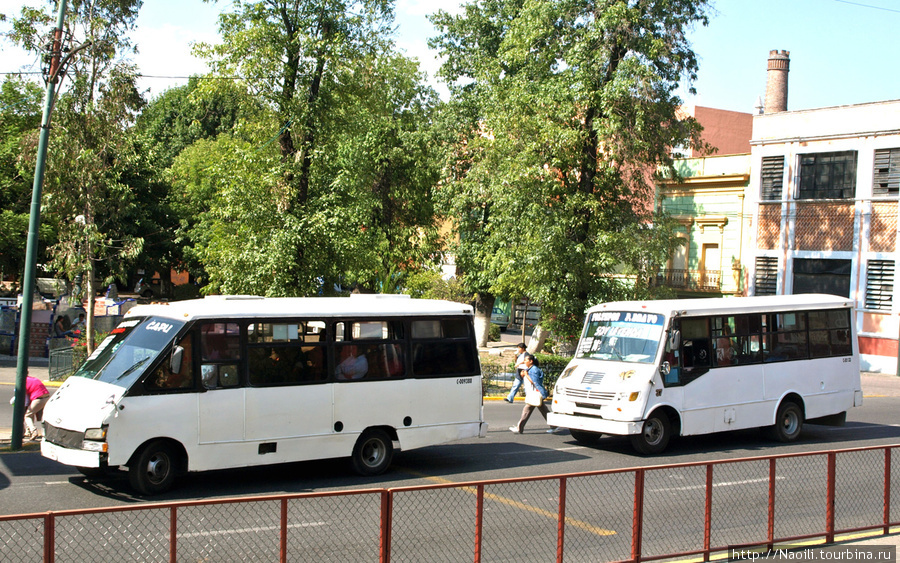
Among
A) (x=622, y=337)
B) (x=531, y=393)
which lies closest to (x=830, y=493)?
(x=622, y=337)

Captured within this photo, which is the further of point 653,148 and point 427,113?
point 427,113

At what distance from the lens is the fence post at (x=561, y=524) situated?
7004 millimetres

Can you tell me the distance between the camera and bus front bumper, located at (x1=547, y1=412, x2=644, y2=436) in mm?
13648

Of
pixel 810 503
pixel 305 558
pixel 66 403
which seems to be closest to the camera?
pixel 305 558

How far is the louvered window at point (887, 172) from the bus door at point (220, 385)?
1207 inches

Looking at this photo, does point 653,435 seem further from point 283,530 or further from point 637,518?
point 283,530

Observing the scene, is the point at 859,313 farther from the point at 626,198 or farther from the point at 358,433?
the point at 358,433

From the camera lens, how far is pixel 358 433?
11.9 metres

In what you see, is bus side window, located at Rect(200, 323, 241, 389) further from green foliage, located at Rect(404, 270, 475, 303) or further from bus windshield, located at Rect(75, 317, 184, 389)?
green foliage, located at Rect(404, 270, 475, 303)

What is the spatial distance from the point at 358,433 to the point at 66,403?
13.0ft

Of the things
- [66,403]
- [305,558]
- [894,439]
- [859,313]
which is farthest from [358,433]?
[859,313]

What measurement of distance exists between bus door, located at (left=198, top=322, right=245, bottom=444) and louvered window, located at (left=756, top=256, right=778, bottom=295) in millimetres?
30625

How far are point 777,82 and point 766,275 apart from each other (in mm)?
12123

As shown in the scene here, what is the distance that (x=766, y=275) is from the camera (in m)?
36.8
